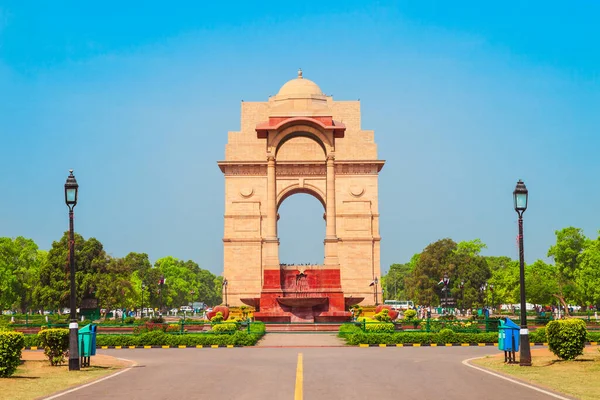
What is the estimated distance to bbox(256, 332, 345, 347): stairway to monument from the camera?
32.3 meters

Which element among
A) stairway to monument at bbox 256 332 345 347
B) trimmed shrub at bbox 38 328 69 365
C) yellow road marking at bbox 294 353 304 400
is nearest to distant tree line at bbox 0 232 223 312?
stairway to monument at bbox 256 332 345 347

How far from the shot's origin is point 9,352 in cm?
1881

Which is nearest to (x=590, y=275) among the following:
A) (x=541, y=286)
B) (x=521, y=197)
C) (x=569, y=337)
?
(x=541, y=286)

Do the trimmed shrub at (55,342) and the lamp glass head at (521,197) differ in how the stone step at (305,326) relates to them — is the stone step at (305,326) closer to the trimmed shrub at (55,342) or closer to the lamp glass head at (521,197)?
the trimmed shrub at (55,342)

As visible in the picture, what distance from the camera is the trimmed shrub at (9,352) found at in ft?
61.2

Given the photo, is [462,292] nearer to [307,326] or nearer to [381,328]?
[307,326]

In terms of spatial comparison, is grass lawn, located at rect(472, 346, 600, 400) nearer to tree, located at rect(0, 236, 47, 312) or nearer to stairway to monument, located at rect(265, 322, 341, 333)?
stairway to monument, located at rect(265, 322, 341, 333)

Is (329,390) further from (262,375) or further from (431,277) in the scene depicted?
(431,277)

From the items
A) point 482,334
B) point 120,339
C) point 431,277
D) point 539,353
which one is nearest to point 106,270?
point 431,277

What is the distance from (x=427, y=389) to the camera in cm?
1600

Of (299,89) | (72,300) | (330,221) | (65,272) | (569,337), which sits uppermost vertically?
(299,89)

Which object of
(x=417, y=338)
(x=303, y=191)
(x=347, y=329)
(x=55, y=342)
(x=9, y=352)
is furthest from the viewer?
(x=303, y=191)

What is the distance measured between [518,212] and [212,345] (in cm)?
1435

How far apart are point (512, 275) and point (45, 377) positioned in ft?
251
